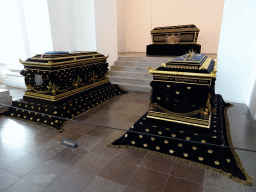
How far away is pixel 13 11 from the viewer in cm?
654

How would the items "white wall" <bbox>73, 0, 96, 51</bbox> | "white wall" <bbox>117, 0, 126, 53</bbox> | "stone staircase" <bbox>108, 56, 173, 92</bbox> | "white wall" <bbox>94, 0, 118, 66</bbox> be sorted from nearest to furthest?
"stone staircase" <bbox>108, 56, 173, 92</bbox>, "white wall" <bbox>73, 0, 96, 51</bbox>, "white wall" <bbox>94, 0, 118, 66</bbox>, "white wall" <bbox>117, 0, 126, 53</bbox>

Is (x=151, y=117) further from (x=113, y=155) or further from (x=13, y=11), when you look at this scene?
(x=13, y=11)

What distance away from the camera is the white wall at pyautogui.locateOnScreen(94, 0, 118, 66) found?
22.1 feet

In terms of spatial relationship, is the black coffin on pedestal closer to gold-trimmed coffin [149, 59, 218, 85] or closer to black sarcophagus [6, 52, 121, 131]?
black sarcophagus [6, 52, 121, 131]

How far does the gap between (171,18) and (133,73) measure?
553 centimetres

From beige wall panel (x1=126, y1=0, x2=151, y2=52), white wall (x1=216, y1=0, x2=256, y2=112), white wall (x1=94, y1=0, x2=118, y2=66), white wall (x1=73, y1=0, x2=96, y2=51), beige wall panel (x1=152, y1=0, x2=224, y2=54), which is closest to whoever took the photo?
white wall (x1=216, y1=0, x2=256, y2=112)

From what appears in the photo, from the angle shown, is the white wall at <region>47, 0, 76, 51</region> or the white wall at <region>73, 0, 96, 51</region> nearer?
the white wall at <region>47, 0, 76, 51</region>

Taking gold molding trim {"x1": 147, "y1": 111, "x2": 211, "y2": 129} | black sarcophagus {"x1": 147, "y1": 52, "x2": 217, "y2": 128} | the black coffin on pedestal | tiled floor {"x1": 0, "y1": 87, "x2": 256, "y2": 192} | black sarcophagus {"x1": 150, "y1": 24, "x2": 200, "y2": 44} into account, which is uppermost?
black sarcophagus {"x1": 150, "y1": 24, "x2": 200, "y2": 44}

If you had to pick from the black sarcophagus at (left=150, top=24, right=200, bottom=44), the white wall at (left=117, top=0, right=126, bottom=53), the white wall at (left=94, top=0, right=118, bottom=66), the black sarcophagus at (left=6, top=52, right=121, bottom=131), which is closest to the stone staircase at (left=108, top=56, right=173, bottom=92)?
the white wall at (left=94, top=0, right=118, bottom=66)

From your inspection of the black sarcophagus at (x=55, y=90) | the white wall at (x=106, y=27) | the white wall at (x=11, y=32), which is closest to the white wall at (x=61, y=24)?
the white wall at (x=106, y=27)

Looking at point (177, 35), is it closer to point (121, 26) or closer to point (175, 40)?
point (175, 40)

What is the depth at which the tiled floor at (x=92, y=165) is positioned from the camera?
2.10m

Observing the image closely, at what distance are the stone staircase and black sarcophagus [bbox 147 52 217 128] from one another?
2.96m

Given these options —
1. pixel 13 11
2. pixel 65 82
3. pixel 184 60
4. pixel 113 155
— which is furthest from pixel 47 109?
pixel 13 11
